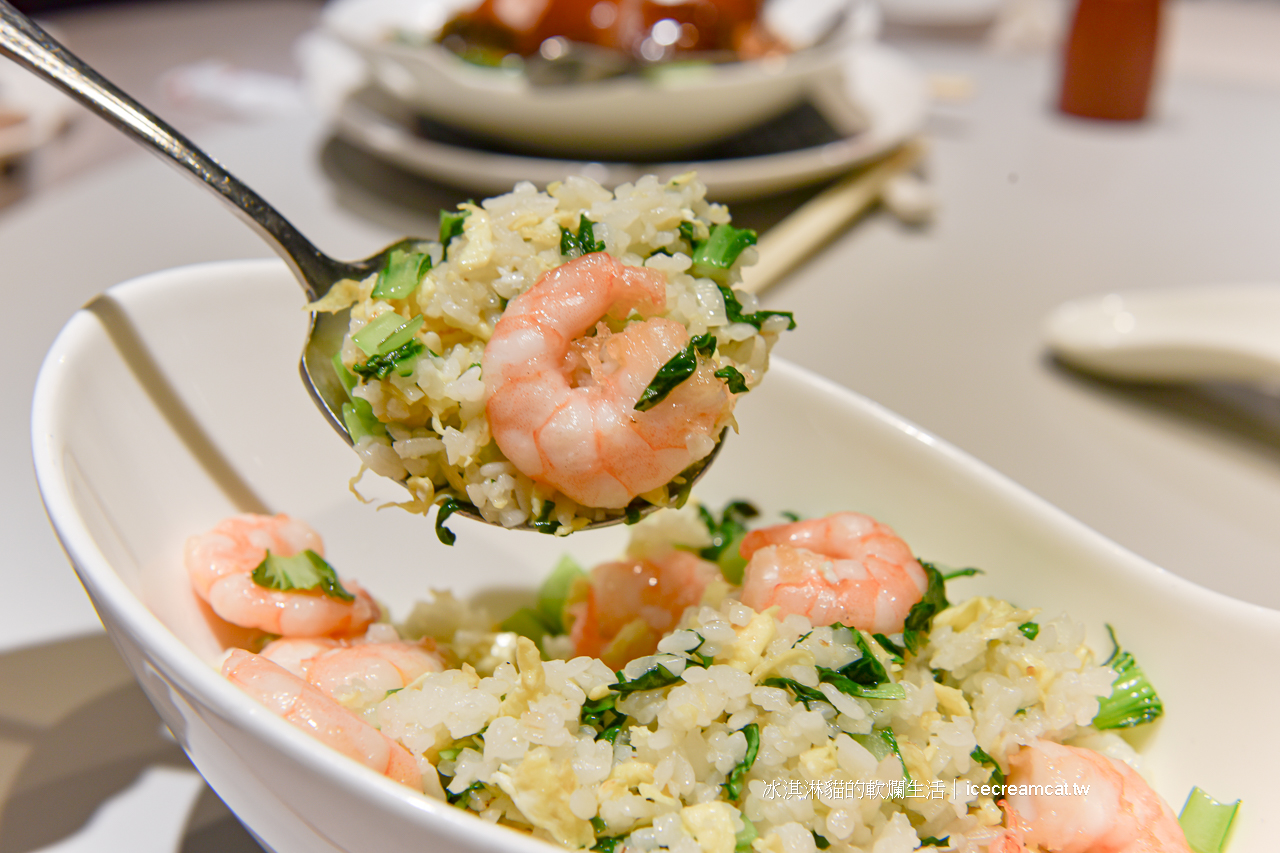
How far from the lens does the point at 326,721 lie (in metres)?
0.90

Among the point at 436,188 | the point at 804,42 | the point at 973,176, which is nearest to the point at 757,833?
the point at 436,188

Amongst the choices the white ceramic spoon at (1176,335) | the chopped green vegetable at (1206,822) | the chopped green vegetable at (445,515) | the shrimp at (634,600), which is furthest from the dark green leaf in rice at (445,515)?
the white ceramic spoon at (1176,335)

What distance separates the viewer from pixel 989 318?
94.9 inches

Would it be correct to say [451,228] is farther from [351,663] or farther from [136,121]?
[351,663]

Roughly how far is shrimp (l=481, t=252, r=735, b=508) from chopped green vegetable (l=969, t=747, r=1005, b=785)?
0.44m

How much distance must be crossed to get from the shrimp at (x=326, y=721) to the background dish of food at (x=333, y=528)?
66mm

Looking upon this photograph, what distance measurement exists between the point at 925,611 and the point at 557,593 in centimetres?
52

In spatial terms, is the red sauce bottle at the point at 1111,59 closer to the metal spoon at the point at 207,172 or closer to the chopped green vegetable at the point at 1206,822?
the metal spoon at the point at 207,172

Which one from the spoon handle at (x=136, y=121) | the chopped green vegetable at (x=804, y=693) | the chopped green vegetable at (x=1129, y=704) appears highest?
the spoon handle at (x=136, y=121)

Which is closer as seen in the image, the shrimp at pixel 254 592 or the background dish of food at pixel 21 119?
the shrimp at pixel 254 592

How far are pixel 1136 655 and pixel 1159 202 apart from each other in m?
2.38

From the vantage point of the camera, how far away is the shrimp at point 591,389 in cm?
108

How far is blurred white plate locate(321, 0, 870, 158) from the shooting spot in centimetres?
243

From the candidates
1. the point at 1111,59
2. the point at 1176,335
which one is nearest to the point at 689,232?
the point at 1176,335
